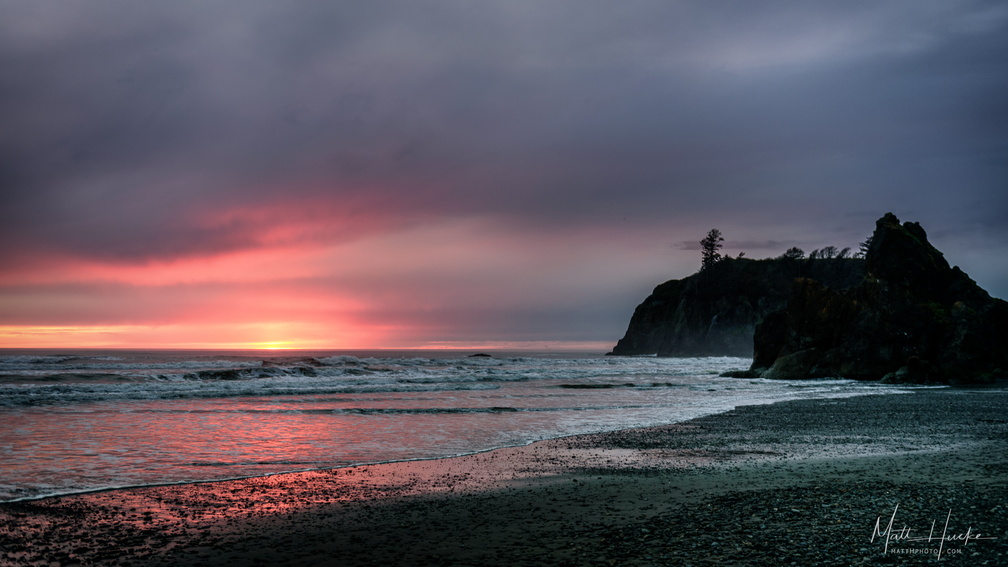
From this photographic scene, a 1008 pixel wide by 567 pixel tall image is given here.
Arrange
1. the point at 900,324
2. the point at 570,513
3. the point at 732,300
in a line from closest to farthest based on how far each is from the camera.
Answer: the point at 570,513 < the point at 900,324 < the point at 732,300

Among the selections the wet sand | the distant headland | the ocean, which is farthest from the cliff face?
the wet sand

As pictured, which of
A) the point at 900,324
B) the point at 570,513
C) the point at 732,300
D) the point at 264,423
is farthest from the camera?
the point at 732,300

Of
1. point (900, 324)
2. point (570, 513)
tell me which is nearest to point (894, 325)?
point (900, 324)

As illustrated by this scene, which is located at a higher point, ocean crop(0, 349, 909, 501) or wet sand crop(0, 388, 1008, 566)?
wet sand crop(0, 388, 1008, 566)

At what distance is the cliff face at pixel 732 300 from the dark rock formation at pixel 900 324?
3511 inches

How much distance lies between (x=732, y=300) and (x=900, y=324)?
10456cm

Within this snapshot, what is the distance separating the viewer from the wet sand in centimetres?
670

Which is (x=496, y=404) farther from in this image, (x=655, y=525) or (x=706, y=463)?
(x=655, y=525)

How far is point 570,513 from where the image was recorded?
8594 mm

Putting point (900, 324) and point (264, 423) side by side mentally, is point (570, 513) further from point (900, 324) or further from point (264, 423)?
point (900, 324)

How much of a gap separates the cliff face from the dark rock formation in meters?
89.2

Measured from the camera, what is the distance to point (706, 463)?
12.7 m

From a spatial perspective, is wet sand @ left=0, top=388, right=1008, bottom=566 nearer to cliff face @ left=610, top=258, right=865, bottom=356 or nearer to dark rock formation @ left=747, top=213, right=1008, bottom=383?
dark rock formation @ left=747, top=213, right=1008, bottom=383

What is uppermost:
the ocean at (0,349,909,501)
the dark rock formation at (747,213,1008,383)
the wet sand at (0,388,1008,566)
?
the dark rock formation at (747,213,1008,383)
